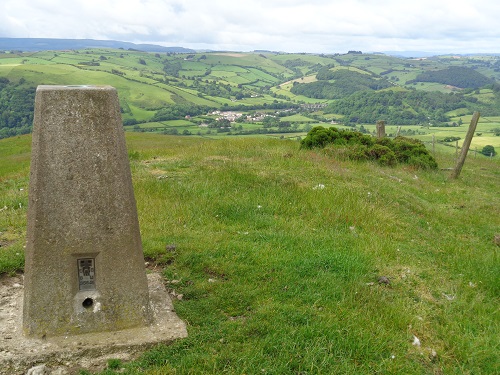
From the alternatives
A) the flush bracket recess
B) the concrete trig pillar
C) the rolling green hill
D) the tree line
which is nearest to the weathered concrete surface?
the concrete trig pillar

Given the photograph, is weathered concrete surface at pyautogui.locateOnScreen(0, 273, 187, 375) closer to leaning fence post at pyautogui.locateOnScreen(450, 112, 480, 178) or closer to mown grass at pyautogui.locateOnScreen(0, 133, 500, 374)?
mown grass at pyautogui.locateOnScreen(0, 133, 500, 374)

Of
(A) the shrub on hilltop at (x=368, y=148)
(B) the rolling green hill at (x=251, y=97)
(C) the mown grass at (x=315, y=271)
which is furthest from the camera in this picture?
(B) the rolling green hill at (x=251, y=97)

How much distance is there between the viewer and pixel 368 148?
17.8m

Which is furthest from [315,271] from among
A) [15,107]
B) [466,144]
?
[15,107]

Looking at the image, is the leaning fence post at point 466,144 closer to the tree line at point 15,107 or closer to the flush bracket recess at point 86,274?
the flush bracket recess at point 86,274

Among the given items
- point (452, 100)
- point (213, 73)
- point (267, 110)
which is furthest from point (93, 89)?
point (213, 73)

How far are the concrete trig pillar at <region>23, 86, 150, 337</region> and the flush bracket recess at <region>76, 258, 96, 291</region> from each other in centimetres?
1

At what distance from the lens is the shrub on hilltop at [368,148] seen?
677 inches

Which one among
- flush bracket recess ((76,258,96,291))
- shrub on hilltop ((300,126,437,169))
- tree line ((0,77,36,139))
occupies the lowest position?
tree line ((0,77,36,139))

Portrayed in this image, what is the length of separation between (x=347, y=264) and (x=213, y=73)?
572 feet

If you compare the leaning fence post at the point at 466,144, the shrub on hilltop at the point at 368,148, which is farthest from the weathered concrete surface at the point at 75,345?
the leaning fence post at the point at 466,144

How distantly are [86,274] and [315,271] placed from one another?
332cm

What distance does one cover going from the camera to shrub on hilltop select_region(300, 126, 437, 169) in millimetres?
17188

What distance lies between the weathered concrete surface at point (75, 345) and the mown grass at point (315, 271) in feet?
0.60
